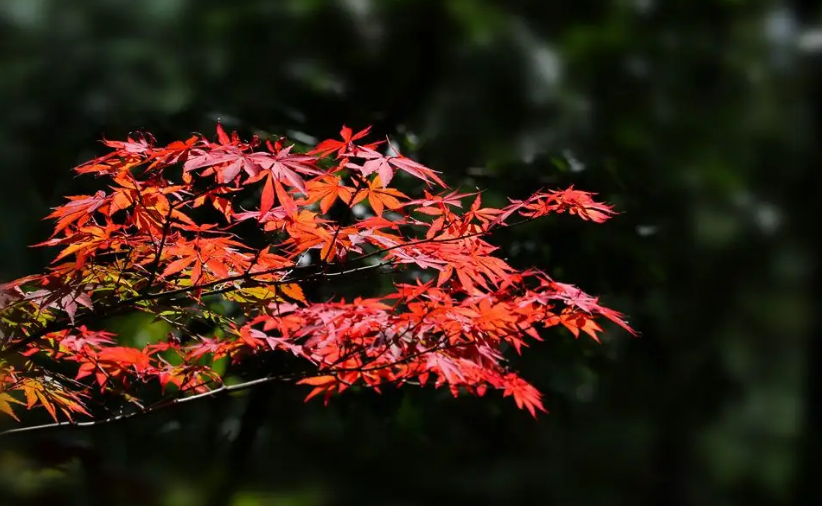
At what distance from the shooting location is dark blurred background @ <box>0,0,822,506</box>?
2539mm

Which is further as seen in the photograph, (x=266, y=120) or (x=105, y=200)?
(x=266, y=120)

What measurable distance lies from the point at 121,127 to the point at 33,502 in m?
1.19

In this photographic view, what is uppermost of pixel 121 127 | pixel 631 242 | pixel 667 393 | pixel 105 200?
pixel 105 200

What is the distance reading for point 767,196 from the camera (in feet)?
15.9

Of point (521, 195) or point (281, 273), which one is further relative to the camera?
point (521, 195)

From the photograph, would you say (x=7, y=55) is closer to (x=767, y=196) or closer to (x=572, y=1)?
(x=572, y=1)

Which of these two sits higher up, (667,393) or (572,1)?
(572,1)

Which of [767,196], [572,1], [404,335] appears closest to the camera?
[404,335]

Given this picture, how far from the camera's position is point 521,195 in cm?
246

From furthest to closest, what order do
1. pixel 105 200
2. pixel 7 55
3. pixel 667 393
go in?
1. pixel 667 393
2. pixel 7 55
3. pixel 105 200

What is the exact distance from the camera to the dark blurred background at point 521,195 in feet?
8.33

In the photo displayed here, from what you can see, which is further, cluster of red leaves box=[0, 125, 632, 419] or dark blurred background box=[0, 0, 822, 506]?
dark blurred background box=[0, 0, 822, 506]

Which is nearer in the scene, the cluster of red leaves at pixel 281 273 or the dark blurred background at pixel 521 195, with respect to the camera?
the cluster of red leaves at pixel 281 273

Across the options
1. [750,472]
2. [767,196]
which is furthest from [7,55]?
[750,472]
